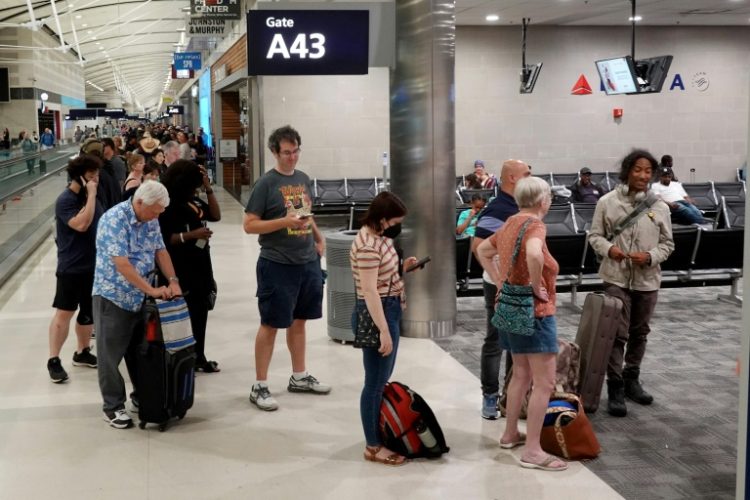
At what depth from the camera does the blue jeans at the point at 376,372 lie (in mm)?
4953

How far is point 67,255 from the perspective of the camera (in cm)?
679

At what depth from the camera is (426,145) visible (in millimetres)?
8133

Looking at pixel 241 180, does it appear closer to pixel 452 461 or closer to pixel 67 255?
pixel 67 255

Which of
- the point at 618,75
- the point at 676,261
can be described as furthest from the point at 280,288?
the point at 618,75

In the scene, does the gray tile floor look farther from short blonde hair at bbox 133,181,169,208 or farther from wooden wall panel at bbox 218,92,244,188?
wooden wall panel at bbox 218,92,244,188

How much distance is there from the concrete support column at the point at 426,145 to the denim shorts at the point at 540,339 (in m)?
3.24

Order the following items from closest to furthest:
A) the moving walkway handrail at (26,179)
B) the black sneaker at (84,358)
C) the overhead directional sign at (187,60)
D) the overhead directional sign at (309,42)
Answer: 1. the black sneaker at (84,358)
2. the overhead directional sign at (309,42)
3. the moving walkway handrail at (26,179)
4. the overhead directional sign at (187,60)

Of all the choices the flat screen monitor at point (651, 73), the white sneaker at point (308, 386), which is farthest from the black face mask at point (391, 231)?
the flat screen monitor at point (651, 73)

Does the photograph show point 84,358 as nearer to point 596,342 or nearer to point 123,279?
point 123,279

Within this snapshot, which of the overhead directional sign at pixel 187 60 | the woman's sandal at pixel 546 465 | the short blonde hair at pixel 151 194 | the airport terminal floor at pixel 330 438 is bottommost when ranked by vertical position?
the airport terminal floor at pixel 330 438

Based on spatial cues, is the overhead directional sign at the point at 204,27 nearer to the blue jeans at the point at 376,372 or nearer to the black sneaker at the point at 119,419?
the black sneaker at the point at 119,419

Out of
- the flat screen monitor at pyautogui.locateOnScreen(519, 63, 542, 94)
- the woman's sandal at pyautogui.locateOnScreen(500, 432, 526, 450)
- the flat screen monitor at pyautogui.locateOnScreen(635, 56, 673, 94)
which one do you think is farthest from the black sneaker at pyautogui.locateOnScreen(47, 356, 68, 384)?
the flat screen monitor at pyautogui.locateOnScreen(519, 63, 542, 94)

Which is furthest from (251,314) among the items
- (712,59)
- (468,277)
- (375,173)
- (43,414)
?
(712,59)

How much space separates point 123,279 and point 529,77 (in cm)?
1504
